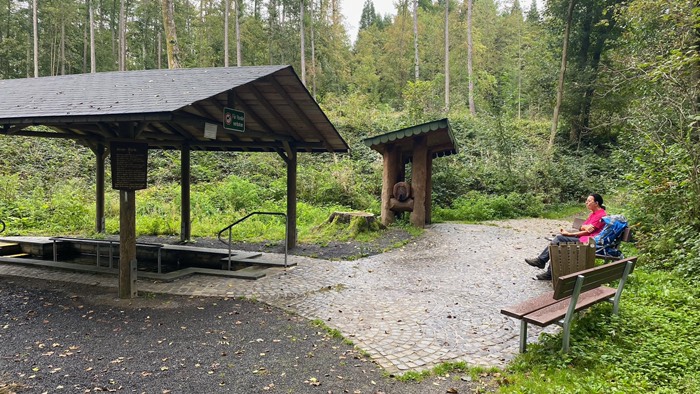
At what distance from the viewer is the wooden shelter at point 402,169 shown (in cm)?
1109

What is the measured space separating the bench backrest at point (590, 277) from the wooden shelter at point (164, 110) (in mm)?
4028

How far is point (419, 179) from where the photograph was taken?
442 inches

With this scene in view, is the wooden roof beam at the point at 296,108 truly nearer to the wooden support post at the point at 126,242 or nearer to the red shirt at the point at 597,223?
the wooden support post at the point at 126,242

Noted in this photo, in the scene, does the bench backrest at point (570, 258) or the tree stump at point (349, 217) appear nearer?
the bench backrest at point (570, 258)

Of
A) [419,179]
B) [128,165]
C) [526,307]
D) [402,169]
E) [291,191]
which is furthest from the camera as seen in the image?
[402,169]

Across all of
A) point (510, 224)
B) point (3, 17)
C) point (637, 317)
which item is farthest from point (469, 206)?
point (3, 17)

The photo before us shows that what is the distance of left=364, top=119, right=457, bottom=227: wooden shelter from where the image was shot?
436 inches

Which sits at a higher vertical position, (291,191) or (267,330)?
(291,191)

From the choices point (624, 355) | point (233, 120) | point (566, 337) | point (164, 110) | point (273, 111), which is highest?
point (273, 111)

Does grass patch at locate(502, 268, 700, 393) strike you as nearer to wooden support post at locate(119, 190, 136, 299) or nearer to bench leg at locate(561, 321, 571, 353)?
bench leg at locate(561, 321, 571, 353)

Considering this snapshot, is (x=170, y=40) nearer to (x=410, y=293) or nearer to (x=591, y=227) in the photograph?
(x=410, y=293)

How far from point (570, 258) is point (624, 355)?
1294 mm

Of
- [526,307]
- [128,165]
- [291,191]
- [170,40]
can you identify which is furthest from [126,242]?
[170,40]

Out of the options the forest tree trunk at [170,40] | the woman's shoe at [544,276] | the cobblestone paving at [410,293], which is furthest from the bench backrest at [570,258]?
the forest tree trunk at [170,40]
